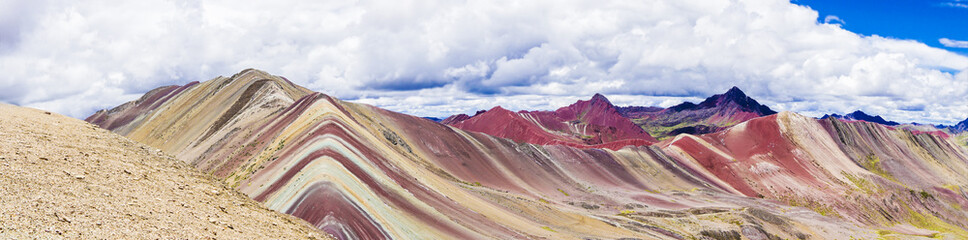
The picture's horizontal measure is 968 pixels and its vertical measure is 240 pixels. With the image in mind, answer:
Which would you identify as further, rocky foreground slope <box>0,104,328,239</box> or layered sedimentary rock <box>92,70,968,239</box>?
layered sedimentary rock <box>92,70,968,239</box>

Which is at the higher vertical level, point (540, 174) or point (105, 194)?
point (540, 174)

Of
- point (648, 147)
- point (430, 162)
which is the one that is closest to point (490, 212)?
point (430, 162)

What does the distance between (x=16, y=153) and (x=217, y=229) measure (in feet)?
23.1

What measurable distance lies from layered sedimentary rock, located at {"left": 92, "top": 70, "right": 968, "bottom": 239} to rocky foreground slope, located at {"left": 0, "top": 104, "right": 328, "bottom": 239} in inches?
436

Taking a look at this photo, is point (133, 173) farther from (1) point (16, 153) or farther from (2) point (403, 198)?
(2) point (403, 198)

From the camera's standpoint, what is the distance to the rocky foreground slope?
1474 cm

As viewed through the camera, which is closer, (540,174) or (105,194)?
(105,194)

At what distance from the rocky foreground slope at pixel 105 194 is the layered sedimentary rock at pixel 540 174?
11.1 m

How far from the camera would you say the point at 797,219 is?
94.9 meters

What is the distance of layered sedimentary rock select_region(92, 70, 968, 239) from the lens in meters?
42.8

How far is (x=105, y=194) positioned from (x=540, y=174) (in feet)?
284

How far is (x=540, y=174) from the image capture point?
100688mm

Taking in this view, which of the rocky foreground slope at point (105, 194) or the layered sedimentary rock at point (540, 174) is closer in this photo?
Result: the rocky foreground slope at point (105, 194)

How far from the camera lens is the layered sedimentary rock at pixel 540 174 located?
42812 mm
